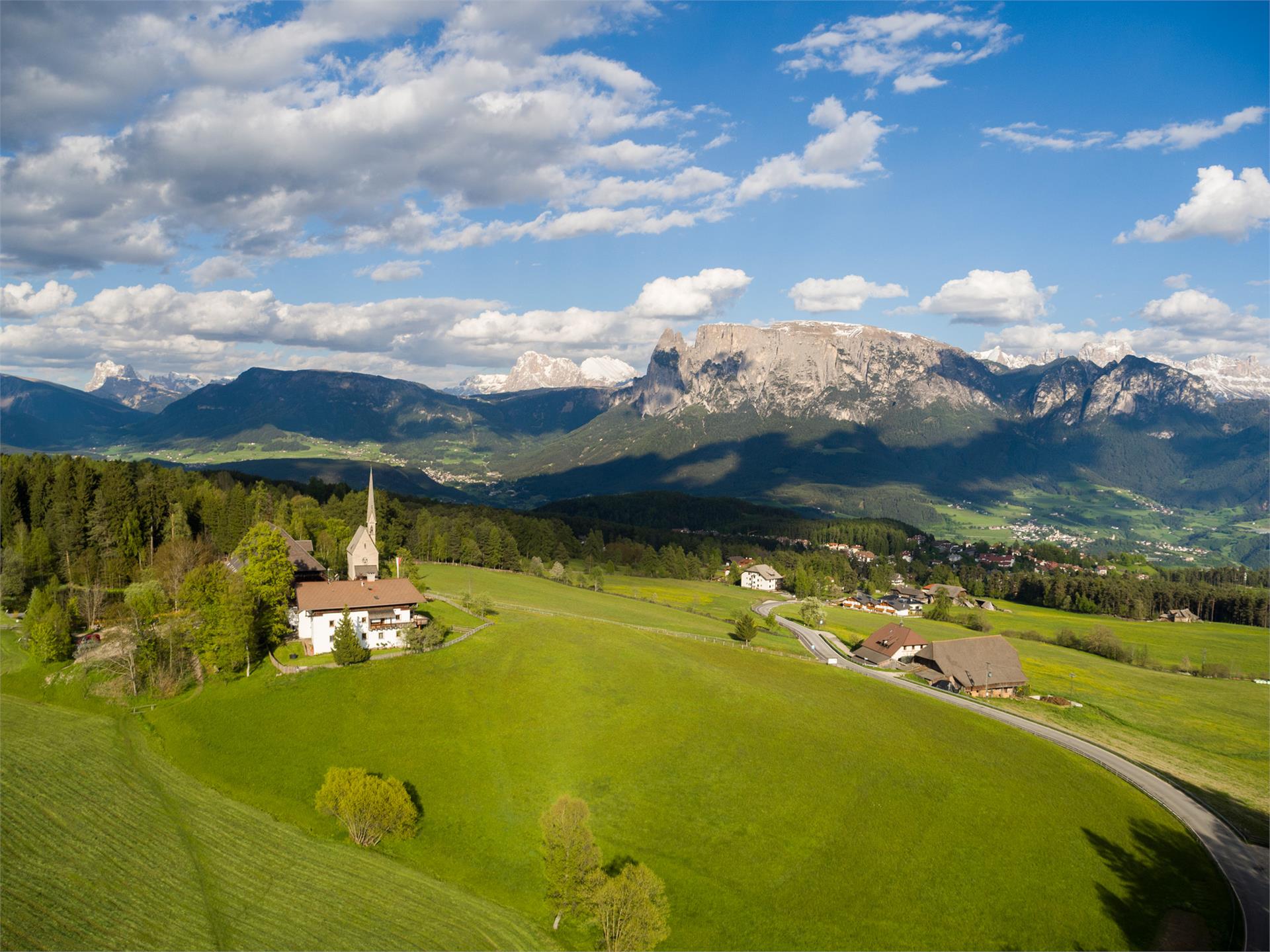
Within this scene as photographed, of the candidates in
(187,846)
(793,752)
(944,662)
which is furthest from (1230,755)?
(187,846)

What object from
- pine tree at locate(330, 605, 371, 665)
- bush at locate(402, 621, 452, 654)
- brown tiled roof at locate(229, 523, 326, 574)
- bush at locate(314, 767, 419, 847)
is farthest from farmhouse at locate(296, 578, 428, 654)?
bush at locate(314, 767, 419, 847)

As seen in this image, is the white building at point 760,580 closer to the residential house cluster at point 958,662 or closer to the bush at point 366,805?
the residential house cluster at point 958,662

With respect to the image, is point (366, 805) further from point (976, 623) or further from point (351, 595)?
point (976, 623)

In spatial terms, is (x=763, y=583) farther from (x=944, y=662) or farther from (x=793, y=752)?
(x=793, y=752)

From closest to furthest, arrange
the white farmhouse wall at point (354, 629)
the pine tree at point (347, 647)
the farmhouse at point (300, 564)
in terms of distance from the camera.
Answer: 1. the pine tree at point (347, 647)
2. the white farmhouse wall at point (354, 629)
3. the farmhouse at point (300, 564)

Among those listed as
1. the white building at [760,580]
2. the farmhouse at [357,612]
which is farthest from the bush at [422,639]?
the white building at [760,580]

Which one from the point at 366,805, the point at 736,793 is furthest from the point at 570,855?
the point at 736,793
